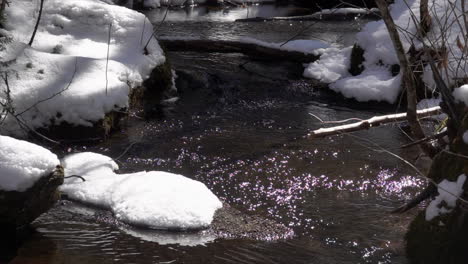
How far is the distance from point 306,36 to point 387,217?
26.3 feet

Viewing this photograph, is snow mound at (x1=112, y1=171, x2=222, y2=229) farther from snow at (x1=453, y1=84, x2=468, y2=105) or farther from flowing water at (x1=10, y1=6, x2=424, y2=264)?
snow at (x1=453, y1=84, x2=468, y2=105)

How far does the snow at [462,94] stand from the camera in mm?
4027

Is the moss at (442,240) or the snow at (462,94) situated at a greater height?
the snow at (462,94)

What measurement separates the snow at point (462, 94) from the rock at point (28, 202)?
114 inches

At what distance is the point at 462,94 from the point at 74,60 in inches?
201

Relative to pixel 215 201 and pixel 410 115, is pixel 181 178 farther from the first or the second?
pixel 410 115

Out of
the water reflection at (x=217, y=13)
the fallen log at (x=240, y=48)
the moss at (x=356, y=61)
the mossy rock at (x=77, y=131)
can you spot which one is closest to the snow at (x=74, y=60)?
the mossy rock at (x=77, y=131)

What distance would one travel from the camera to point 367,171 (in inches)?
249

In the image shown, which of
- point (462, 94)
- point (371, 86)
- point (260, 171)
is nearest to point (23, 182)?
point (260, 171)

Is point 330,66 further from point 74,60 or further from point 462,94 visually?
point 462,94

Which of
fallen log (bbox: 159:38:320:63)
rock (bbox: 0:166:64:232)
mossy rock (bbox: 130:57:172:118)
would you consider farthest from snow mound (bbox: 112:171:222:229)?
fallen log (bbox: 159:38:320:63)

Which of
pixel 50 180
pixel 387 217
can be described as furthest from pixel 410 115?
pixel 50 180

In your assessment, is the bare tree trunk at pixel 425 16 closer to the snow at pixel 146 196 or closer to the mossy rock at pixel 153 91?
the snow at pixel 146 196

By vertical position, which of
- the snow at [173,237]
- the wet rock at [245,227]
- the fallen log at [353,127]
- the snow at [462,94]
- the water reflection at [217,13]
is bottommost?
the snow at [173,237]
